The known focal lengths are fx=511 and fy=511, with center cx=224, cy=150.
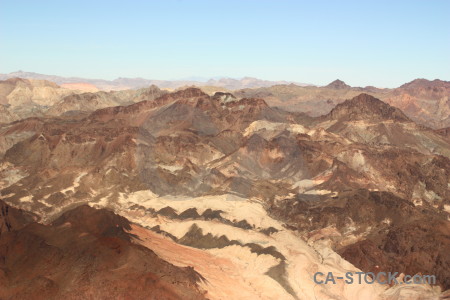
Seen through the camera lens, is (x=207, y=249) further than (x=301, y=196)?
No

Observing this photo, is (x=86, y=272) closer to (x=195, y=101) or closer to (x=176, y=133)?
(x=176, y=133)

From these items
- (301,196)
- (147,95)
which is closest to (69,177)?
(301,196)

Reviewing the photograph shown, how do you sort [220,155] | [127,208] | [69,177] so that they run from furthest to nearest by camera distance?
1. [220,155]
2. [69,177]
3. [127,208]

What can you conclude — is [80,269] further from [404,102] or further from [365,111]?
[404,102]

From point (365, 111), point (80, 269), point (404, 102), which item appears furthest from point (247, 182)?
point (404, 102)

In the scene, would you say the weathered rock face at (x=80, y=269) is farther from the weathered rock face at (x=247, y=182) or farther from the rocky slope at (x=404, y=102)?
the rocky slope at (x=404, y=102)

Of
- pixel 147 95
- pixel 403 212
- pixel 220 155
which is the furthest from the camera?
pixel 147 95
